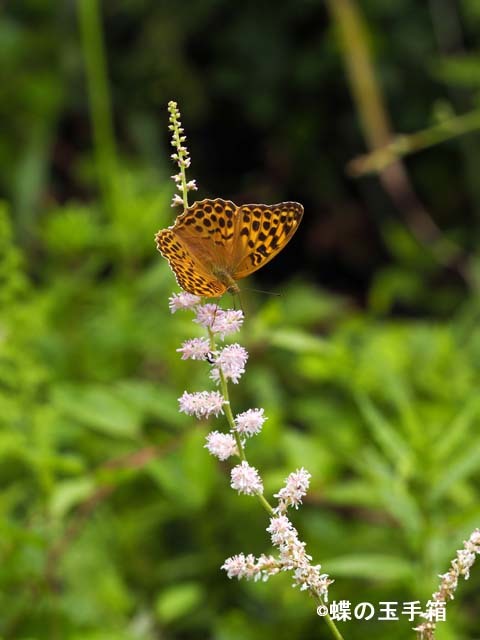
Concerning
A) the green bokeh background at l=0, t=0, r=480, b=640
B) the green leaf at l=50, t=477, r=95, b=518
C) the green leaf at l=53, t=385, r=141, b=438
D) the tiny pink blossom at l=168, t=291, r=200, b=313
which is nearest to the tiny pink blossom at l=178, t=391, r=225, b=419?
the tiny pink blossom at l=168, t=291, r=200, b=313

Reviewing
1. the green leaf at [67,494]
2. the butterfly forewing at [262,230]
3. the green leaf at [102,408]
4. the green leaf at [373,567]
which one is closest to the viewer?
the butterfly forewing at [262,230]

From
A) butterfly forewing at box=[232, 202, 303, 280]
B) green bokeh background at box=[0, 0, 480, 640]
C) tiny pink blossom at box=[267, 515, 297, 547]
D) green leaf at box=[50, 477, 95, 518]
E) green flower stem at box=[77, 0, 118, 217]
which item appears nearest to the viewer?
tiny pink blossom at box=[267, 515, 297, 547]

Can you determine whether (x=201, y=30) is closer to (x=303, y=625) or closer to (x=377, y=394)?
(x=377, y=394)

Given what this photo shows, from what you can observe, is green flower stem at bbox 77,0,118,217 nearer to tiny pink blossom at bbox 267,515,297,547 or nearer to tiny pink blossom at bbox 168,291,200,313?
tiny pink blossom at bbox 168,291,200,313

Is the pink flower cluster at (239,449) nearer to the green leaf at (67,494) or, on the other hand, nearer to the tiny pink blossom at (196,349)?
the tiny pink blossom at (196,349)

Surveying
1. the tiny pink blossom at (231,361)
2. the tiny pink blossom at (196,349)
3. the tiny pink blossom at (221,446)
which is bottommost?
the tiny pink blossom at (221,446)

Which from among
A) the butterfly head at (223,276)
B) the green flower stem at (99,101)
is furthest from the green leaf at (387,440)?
the green flower stem at (99,101)

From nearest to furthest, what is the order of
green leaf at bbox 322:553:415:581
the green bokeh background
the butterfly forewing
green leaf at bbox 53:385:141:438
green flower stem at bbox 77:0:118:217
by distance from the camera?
the butterfly forewing < green leaf at bbox 322:553:415:581 < the green bokeh background < green leaf at bbox 53:385:141:438 < green flower stem at bbox 77:0:118:217
